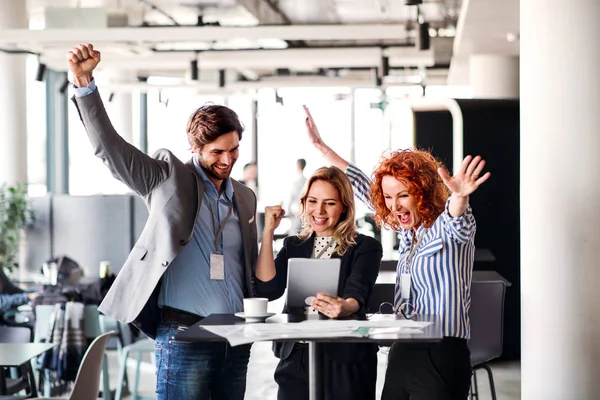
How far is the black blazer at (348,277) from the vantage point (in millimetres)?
2855

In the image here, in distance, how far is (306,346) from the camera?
293cm

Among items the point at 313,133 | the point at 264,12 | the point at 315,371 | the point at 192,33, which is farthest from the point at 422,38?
the point at 315,371

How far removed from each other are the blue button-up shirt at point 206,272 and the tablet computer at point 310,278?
233 mm

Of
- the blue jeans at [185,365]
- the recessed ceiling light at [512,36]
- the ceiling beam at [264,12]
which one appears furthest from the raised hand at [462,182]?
the ceiling beam at [264,12]

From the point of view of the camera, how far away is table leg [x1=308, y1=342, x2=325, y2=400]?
8.85ft

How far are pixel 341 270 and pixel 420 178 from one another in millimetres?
415

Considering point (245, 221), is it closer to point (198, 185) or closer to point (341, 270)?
point (198, 185)

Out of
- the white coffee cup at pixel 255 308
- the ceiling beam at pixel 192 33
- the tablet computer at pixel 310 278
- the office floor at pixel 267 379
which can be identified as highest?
the ceiling beam at pixel 192 33

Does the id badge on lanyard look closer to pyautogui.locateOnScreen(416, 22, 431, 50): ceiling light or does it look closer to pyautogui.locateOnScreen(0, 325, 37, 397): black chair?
pyautogui.locateOnScreen(0, 325, 37, 397): black chair

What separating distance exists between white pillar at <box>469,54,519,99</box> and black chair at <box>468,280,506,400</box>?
8955mm

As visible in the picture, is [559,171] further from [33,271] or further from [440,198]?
[33,271]

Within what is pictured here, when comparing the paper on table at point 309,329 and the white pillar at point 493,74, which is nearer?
the paper on table at point 309,329

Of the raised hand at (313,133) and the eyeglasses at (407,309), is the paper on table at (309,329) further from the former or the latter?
the raised hand at (313,133)

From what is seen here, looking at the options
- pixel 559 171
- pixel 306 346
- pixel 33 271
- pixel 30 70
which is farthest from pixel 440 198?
pixel 30 70
